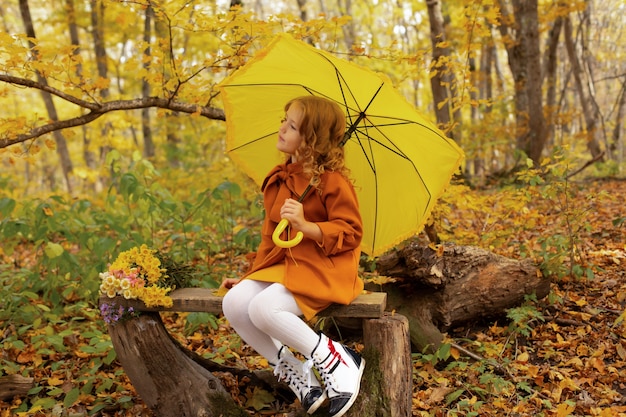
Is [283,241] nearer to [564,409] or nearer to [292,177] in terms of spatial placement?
[292,177]

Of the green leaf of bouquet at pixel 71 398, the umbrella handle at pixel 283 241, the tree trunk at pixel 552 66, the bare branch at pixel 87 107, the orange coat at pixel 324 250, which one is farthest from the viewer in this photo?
the tree trunk at pixel 552 66

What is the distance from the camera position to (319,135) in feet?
7.92

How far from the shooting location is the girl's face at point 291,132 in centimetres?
240

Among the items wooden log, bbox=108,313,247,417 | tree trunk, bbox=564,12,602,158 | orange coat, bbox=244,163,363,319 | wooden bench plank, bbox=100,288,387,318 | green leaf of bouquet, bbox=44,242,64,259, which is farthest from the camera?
tree trunk, bbox=564,12,602,158

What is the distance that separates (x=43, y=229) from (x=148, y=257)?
175 centimetres

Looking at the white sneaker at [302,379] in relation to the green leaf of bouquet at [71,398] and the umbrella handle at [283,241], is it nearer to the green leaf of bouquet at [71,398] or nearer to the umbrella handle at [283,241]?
the umbrella handle at [283,241]

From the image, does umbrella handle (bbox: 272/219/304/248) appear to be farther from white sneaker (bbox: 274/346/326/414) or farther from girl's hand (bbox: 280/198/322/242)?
white sneaker (bbox: 274/346/326/414)

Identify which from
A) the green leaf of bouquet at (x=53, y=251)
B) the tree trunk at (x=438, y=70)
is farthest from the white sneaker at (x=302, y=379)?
the tree trunk at (x=438, y=70)

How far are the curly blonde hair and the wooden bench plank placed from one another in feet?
1.98

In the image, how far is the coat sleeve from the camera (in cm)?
233

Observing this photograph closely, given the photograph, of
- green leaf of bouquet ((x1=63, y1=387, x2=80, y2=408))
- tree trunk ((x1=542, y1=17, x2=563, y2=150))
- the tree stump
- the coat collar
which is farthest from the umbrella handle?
tree trunk ((x1=542, y1=17, x2=563, y2=150))

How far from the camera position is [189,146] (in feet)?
31.3

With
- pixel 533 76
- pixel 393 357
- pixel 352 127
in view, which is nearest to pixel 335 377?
pixel 393 357

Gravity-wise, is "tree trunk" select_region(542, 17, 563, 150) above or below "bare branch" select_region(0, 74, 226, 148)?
below
